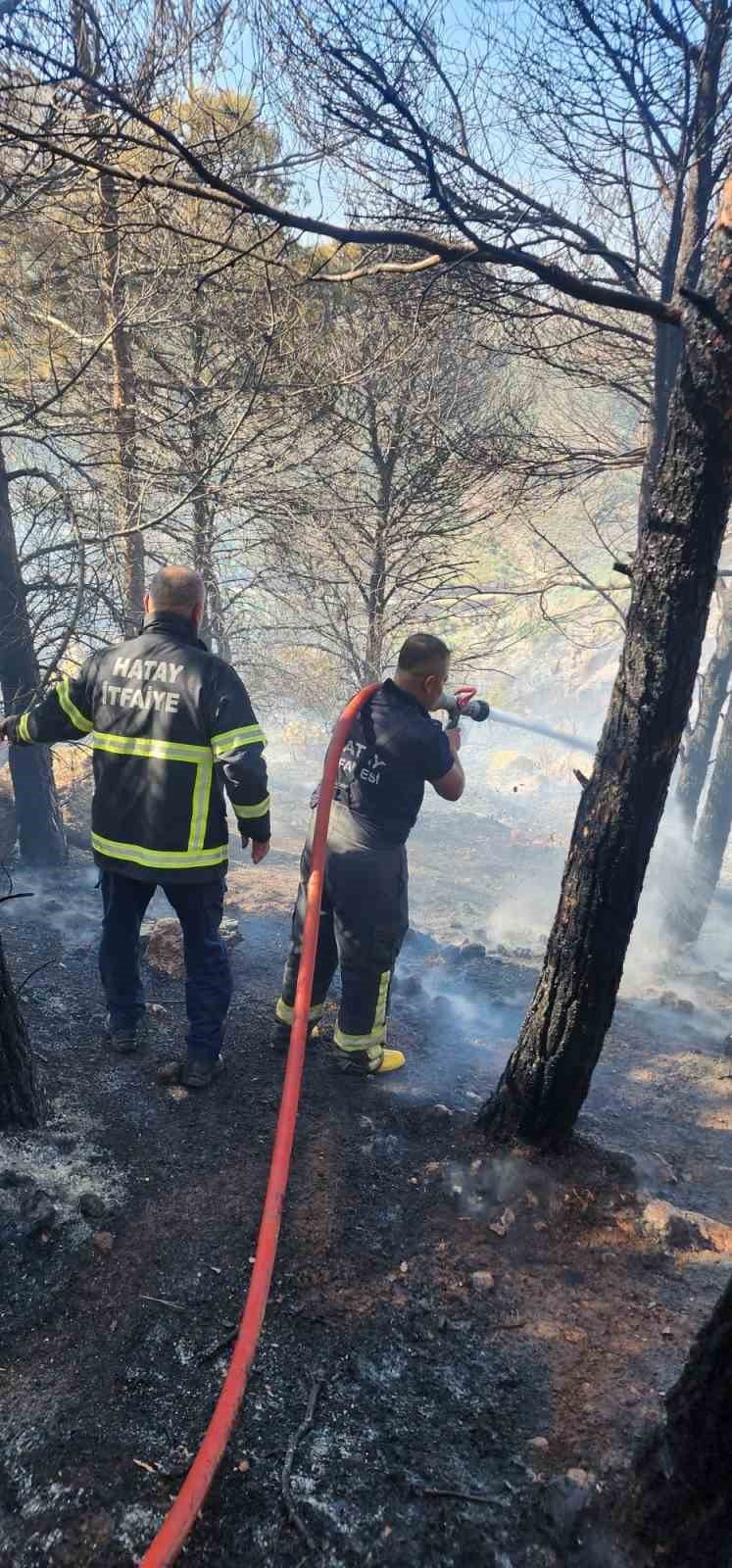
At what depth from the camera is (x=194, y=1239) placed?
8.63 feet

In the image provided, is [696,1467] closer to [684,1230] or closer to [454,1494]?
[454,1494]

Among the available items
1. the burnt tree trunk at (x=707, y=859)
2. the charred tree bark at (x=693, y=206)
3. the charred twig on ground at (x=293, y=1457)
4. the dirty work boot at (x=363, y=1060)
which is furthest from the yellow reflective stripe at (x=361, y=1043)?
the burnt tree trunk at (x=707, y=859)

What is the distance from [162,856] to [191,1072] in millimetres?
985

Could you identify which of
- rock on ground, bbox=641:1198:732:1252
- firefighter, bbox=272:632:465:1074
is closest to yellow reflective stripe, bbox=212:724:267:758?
firefighter, bbox=272:632:465:1074

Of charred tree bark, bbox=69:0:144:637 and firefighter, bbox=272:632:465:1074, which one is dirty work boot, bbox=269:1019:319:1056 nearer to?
firefighter, bbox=272:632:465:1074

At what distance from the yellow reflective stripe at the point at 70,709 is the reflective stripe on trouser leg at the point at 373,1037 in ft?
5.95

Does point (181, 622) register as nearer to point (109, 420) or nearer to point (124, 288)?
point (109, 420)

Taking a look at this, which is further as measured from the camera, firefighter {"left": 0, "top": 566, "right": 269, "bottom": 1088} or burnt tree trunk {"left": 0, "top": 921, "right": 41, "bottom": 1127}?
firefighter {"left": 0, "top": 566, "right": 269, "bottom": 1088}

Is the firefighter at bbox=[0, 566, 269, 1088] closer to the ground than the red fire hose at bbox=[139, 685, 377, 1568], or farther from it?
farther from it

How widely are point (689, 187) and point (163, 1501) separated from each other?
6700 mm

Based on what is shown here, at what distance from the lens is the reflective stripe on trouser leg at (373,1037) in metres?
3.96

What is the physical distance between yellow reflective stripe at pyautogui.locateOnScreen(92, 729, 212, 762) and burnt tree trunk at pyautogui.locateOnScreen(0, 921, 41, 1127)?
0.97 meters

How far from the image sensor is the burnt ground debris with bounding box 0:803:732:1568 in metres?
1.79

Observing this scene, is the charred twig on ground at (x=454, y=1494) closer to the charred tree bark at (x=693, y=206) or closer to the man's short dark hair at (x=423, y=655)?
the man's short dark hair at (x=423, y=655)
